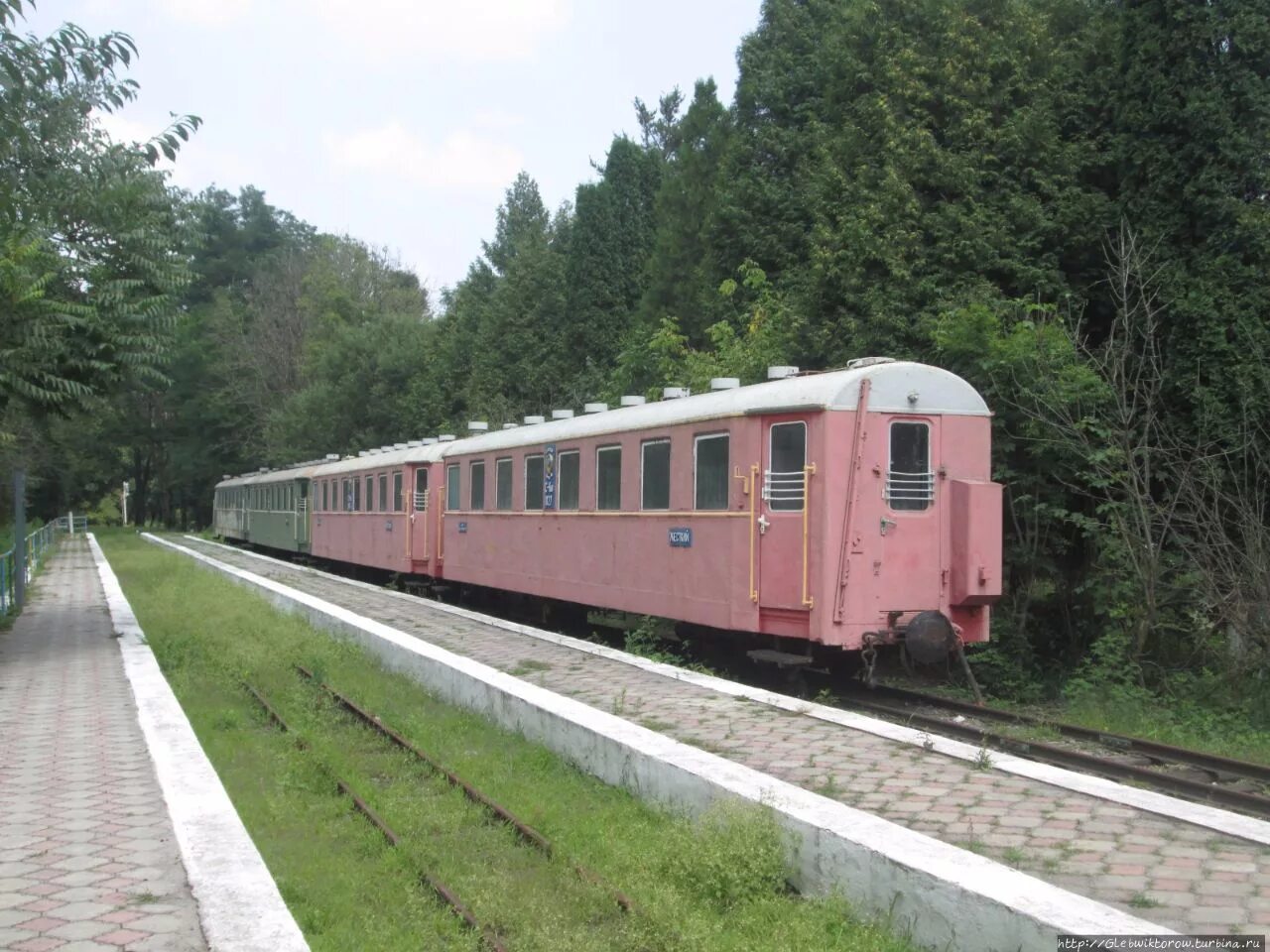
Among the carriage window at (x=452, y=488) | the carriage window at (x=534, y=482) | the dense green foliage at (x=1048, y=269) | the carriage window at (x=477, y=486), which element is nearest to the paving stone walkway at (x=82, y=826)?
the dense green foliage at (x=1048, y=269)

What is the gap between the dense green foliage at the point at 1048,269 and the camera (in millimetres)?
13148

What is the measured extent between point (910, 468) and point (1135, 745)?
3.15 meters

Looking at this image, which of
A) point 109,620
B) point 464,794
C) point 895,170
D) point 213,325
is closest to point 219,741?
point 464,794

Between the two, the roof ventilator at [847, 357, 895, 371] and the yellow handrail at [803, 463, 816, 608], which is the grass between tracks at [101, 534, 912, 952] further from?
the roof ventilator at [847, 357, 895, 371]

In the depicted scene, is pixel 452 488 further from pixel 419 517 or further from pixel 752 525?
pixel 752 525

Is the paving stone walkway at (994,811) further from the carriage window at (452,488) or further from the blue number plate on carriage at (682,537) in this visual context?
the carriage window at (452,488)

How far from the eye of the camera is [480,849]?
6.66m

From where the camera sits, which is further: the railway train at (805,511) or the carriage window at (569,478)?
the carriage window at (569,478)

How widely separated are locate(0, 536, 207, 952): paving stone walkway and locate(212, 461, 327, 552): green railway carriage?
21.5 m

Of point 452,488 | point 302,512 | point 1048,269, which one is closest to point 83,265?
point 452,488

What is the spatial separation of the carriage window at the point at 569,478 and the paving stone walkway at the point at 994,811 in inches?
194

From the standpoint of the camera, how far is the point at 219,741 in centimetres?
940

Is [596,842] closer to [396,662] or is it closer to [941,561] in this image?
[941,561]

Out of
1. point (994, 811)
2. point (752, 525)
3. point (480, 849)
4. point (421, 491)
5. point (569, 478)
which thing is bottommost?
point (480, 849)
